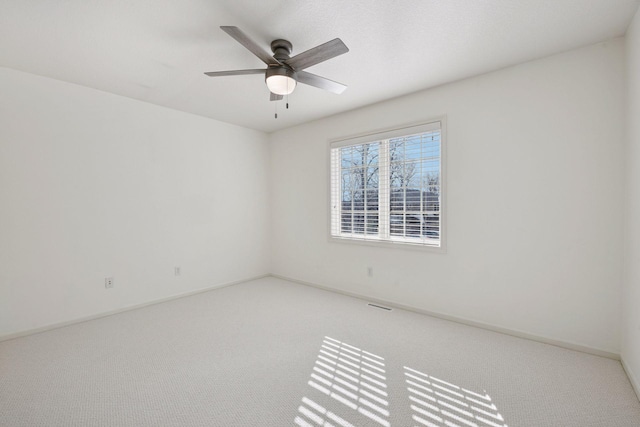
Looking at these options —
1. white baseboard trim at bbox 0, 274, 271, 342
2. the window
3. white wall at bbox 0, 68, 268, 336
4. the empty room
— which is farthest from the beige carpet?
the window

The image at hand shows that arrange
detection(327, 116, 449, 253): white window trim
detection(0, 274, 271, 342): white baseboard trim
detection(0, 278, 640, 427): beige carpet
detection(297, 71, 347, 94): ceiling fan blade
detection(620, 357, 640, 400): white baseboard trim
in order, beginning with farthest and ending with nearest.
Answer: detection(327, 116, 449, 253): white window trim → detection(0, 274, 271, 342): white baseboard trim → detection(297, 71, 347, 94): ceiling fan blade → detection(620, 357, 640, 400): white baseboard trim → detection(0, 278, 640, 427): beige carpet

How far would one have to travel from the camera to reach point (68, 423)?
1625mm

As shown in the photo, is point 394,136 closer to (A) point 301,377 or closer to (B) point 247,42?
(B) point 247,42

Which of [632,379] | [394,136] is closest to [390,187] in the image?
[394,136]

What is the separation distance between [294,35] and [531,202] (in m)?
2.49

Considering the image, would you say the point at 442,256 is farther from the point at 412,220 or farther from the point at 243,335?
the point at 243,335

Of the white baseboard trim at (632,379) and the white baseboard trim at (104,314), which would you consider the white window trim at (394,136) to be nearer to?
the white baseboard trim at (632,379)

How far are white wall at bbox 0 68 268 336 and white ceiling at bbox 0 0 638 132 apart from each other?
0.48m

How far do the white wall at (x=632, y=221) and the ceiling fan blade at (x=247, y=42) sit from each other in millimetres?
2494

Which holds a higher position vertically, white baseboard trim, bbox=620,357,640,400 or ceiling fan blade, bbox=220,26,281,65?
ceiling fan blade, bbox=220,26,281,65

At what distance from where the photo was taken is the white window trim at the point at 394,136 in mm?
3127

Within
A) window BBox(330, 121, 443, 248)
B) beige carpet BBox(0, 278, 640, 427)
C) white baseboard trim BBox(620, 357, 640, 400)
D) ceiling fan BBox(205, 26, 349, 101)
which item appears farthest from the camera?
window BBox(330, 121, 443, 248)

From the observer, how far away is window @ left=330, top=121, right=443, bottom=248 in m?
3.27

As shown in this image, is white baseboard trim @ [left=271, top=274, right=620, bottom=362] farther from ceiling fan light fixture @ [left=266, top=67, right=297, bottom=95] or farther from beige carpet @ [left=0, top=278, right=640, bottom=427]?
ceiling fan light fixture @ [left=266, top=67, right=297, bottom=95]
